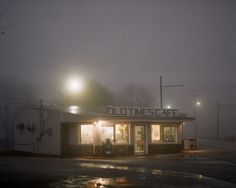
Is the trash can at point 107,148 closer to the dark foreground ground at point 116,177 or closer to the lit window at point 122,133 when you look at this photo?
the lit window at point 122,133

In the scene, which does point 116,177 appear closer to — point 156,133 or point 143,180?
point 143,180

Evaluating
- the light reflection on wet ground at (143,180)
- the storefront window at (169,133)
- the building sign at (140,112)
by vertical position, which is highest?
the building sign at (140,112)

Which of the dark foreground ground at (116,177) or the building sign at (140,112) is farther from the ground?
the building sign at (140,112)

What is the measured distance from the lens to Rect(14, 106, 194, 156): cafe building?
1468 inches

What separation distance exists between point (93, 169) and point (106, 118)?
1310cm

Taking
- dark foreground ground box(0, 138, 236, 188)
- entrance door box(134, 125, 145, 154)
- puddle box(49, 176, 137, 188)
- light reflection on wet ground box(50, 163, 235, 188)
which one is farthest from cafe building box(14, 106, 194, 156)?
puddle box(49, 176, 137, 188)

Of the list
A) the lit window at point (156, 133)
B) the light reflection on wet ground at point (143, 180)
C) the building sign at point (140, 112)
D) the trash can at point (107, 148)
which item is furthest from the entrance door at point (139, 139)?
the light reflection on wet ground at point (143, 180)

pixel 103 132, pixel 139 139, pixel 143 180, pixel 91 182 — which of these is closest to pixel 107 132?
pixel 103 132

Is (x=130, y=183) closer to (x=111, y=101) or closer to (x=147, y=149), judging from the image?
(x=147, y=149)

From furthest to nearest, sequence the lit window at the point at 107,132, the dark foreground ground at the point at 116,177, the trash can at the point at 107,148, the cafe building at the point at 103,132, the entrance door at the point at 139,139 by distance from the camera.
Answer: the entrance door at the point at 139,139, the lit window at the point at 107,132, the cafe building at the point at 103,132, the trash can at the point at 107,148, the dark foreground ground at the point at 116,177

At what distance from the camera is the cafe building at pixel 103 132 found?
37281 mm

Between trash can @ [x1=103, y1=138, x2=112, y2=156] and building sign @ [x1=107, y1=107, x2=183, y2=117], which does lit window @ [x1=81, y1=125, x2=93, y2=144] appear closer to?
trash can @ [x1=103, y1=138, x2=112, y2=156]

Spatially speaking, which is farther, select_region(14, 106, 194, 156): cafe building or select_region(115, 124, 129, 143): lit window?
select_region(115, 124, 129, 143): lit window

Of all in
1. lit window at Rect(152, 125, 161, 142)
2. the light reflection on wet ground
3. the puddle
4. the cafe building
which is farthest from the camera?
lit window at Rect(152, 125, 161, 142)
